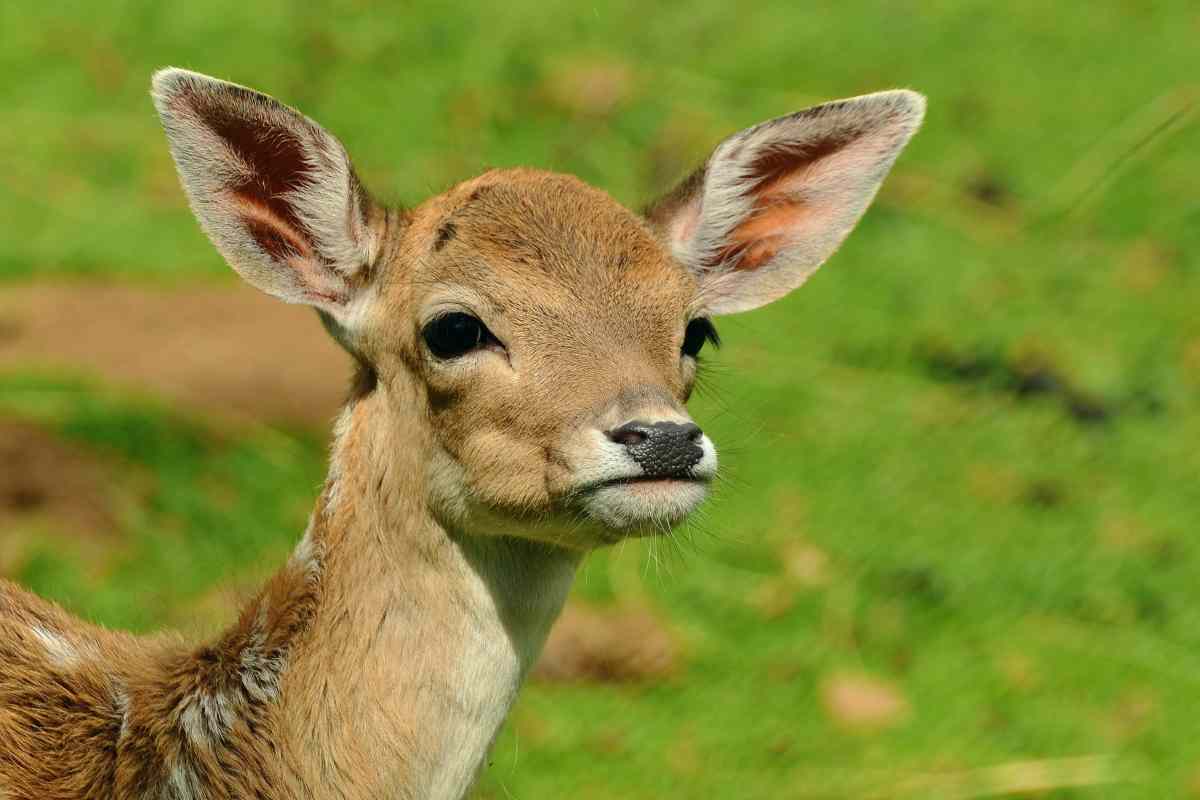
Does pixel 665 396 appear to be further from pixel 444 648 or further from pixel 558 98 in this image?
pixel 558 98

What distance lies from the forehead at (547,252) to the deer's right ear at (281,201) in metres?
0.21

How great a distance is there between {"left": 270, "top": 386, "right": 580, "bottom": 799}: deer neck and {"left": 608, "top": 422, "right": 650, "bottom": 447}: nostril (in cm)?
48

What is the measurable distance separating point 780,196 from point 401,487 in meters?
1.43

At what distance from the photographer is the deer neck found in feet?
13.1

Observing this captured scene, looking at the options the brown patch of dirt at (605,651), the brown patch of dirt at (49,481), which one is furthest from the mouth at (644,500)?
the brown patch of dirt at (49,481)

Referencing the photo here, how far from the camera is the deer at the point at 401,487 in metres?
3.96

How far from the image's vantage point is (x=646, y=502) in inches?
149

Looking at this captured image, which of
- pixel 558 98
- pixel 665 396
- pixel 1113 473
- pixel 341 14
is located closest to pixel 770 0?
pixel 558 98

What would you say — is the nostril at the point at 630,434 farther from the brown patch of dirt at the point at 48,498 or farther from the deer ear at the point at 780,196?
the brown patch of dirt at the point at 48,498

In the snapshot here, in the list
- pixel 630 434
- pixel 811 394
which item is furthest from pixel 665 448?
pixel 811 394

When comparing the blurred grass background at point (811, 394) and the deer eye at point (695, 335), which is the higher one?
the blurred grass background at point (811, 394)

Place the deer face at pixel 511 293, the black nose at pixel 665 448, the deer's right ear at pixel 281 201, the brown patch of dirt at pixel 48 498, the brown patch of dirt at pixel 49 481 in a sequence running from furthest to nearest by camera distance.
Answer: the brown patch of dirt at pixel 49 481, the brown patch of dirt at pixel 48 498, the deer's right ear at pixel 281 201, the deer face at pixel 511 293, the black nose at pixel 665 448

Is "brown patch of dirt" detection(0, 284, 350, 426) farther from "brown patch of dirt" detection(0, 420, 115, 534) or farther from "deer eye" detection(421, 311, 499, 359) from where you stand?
"deer eye" detection(421, 311, 499, 359)

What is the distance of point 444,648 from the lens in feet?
13.4
